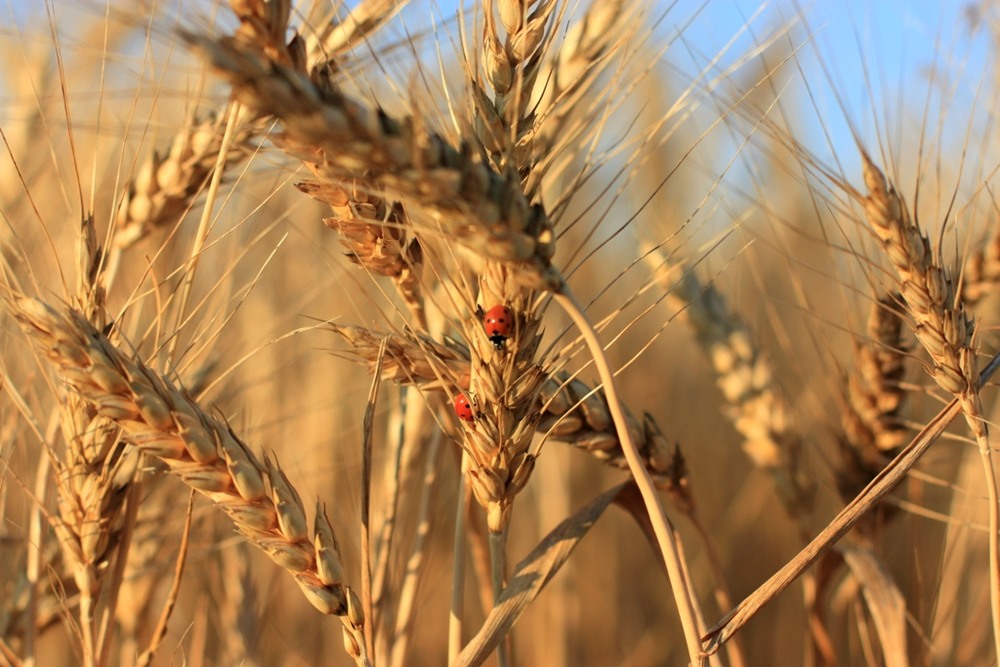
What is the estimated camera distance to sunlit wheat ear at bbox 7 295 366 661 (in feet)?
2.30

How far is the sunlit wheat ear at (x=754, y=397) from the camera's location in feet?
4.42

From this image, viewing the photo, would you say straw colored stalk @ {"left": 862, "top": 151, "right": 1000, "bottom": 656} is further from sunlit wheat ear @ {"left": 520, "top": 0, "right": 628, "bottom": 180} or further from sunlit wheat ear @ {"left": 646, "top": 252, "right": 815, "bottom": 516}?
sunlit wheat ear @ {"left": 646, "top": 252, "right": 815, "bottom": 516}

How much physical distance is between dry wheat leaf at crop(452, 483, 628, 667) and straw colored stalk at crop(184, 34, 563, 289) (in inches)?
15.0

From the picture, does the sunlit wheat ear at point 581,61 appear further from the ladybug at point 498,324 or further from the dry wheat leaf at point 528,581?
the dry wheat leaf at point 528,581

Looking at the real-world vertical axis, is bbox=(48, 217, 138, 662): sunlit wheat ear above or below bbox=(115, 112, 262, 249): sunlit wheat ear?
below

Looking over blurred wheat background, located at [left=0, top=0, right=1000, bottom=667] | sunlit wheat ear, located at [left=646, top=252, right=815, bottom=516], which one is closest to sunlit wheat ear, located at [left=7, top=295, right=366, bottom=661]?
blurred wheat background, located at [left=0, top=0, right=1000, bottom=667]

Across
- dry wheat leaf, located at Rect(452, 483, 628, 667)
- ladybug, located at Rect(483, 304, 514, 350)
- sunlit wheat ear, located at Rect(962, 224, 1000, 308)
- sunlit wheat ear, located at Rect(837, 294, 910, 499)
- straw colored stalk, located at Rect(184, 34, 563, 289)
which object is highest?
straw colored stalk, located at Rect(184, 34, 563, 289)

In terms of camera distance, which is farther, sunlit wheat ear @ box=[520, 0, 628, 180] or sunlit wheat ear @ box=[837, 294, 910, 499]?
sunlit wheat ear @ box=[837, 294, 910, 499]

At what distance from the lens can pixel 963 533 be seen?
1.34m

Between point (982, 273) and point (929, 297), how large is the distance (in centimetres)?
35

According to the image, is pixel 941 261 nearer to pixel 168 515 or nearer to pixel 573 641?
pixel 168 515

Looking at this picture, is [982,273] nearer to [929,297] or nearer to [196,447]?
[929,297]

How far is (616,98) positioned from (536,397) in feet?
1.20

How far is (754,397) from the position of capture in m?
1.36
